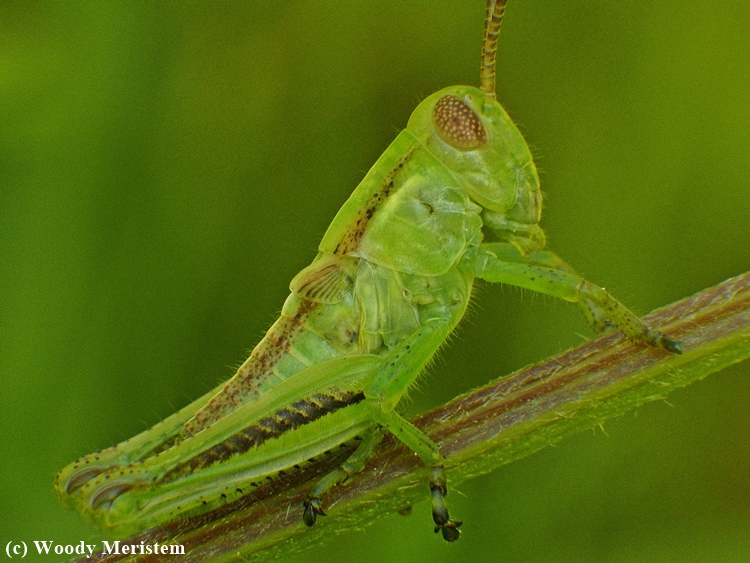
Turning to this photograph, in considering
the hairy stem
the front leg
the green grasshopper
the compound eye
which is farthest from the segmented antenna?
the hairy stem

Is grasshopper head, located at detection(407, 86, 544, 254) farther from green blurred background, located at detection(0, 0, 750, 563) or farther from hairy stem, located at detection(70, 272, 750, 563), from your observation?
hairy stem, located at detection(70, 272, 750, 563)

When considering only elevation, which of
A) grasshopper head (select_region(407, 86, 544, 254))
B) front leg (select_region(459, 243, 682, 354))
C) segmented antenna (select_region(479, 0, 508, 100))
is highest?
segmented antenna (select_region(479, 0, 508, 100))

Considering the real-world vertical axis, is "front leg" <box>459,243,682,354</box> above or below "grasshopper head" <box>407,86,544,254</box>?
below

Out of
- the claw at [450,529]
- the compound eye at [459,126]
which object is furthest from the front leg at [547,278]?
the claw at [450,529]

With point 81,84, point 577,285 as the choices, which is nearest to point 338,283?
point 577,285

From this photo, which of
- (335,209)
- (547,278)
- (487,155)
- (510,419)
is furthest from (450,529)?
(335,209)

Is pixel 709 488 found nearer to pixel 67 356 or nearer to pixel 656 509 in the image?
pixel 656 509

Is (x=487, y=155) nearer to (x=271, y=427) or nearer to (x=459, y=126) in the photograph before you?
(x=459, y=126)
